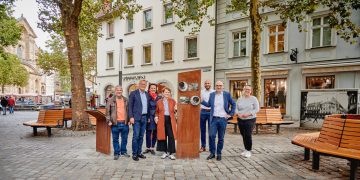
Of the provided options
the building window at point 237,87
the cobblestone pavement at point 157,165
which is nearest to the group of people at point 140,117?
the cobblestone pavement at point 157,165

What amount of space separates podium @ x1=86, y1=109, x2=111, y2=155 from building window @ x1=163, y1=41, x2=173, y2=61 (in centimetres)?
1762

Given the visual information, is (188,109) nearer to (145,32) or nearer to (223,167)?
(223,167)

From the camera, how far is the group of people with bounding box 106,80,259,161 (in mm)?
7039

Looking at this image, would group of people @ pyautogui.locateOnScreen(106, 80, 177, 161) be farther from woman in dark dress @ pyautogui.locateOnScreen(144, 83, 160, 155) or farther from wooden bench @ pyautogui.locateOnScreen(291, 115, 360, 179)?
wooden bench @ pyautogui.locateOnScreen(291, 115, 360, 179)

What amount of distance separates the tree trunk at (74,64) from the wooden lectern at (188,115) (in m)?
5.97

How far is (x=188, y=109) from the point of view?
7.18 metres

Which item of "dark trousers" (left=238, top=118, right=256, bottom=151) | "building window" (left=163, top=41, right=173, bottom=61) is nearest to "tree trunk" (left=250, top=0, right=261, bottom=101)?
"dark trousers" (left=238, top=118, right=256, bottom=151)

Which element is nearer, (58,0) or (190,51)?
(58,0)

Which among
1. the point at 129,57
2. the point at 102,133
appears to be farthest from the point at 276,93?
the point at 129,57

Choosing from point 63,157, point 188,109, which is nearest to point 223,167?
point 188,109

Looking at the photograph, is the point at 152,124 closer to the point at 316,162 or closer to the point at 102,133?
the point at 102,133

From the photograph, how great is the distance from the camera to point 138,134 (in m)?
7.14

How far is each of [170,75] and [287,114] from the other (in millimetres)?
10266

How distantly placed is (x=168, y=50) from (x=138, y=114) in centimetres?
1853
